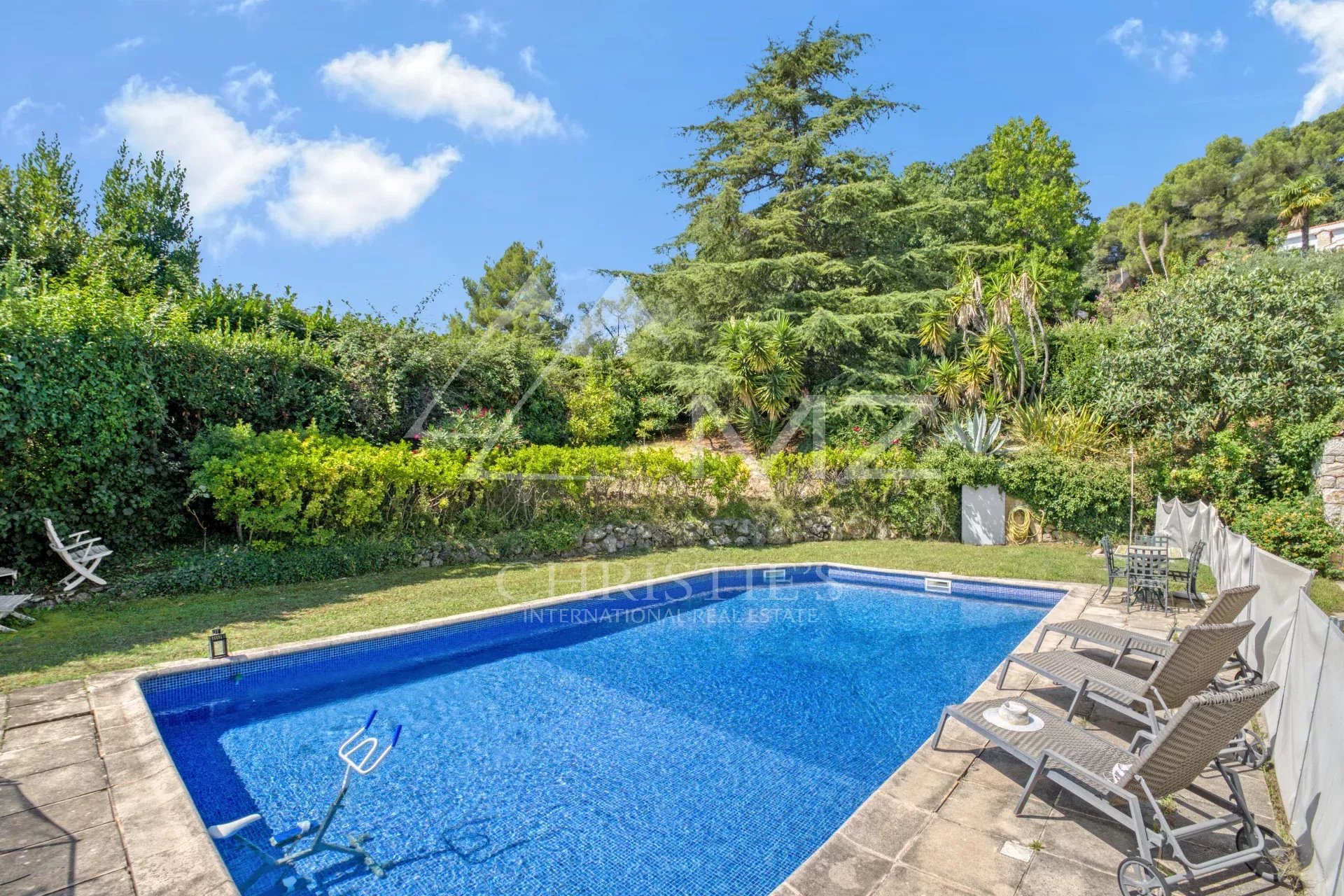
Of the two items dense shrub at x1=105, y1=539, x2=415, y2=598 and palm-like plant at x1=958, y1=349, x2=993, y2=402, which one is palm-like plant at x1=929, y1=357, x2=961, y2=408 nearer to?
palm-like plant at x1=958, y1=349, x2=993, y2=402

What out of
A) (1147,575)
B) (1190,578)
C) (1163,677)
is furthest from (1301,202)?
(1163,677)

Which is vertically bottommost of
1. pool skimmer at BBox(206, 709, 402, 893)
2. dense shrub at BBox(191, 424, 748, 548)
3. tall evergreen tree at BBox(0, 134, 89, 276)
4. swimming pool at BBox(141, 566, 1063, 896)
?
swimming pool at BBox(141, 566, 1063, 896)

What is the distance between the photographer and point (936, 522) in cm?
1400

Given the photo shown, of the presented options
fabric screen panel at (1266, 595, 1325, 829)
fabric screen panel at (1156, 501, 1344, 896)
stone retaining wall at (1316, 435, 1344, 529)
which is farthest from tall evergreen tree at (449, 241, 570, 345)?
fabric screen panel at (1266, 595, 1325, 829)

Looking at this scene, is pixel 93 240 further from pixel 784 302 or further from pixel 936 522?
pixel 936 522

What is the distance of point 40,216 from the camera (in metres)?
11.5

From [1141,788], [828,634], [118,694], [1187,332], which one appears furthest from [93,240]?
[1187,332]

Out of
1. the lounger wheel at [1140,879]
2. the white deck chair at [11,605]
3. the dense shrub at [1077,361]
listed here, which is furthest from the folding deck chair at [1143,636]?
the dense shrub at [1077,361]

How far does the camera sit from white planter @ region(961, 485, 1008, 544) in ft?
44.1

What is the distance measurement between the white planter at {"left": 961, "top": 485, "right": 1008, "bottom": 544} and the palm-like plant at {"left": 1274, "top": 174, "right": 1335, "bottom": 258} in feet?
82.0

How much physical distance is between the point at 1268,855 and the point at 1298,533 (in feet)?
30.9

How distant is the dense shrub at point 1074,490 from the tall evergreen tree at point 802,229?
5.44m

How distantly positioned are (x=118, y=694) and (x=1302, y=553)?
14648 millimetres

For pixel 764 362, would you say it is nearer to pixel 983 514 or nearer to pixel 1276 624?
pixel 983 514
